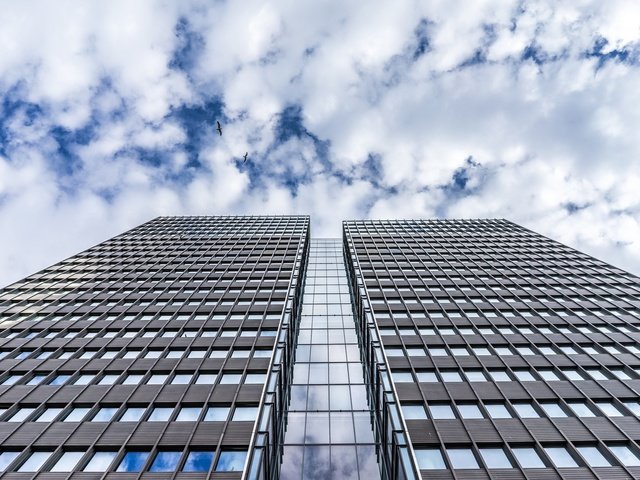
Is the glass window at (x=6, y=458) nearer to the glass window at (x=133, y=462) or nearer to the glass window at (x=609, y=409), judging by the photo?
the glass window at (x=133, y=462)

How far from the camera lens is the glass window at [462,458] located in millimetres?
19094

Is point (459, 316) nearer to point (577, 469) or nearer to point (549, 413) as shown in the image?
point (549, 413)

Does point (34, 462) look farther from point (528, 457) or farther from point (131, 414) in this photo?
point (528, 457)

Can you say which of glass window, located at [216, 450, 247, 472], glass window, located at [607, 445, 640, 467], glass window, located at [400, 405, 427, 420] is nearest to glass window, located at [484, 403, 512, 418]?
glass window, located at [400, 405, 427, 420]

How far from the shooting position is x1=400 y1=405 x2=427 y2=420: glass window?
2217 centimetres

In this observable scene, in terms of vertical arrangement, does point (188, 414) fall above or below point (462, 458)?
above

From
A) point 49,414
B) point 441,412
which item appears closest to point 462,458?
point 441,412

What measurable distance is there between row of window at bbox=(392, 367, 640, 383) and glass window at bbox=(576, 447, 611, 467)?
5.78 m

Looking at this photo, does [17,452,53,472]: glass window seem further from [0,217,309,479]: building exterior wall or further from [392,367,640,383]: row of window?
[392,367,640,383]: row of window

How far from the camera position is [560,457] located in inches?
760

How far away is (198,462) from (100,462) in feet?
17.1

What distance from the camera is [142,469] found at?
18094mm

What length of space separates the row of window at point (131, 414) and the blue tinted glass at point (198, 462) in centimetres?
237

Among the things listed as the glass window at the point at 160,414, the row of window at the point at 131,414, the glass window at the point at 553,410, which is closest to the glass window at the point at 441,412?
the glass window at the point at 553,410
